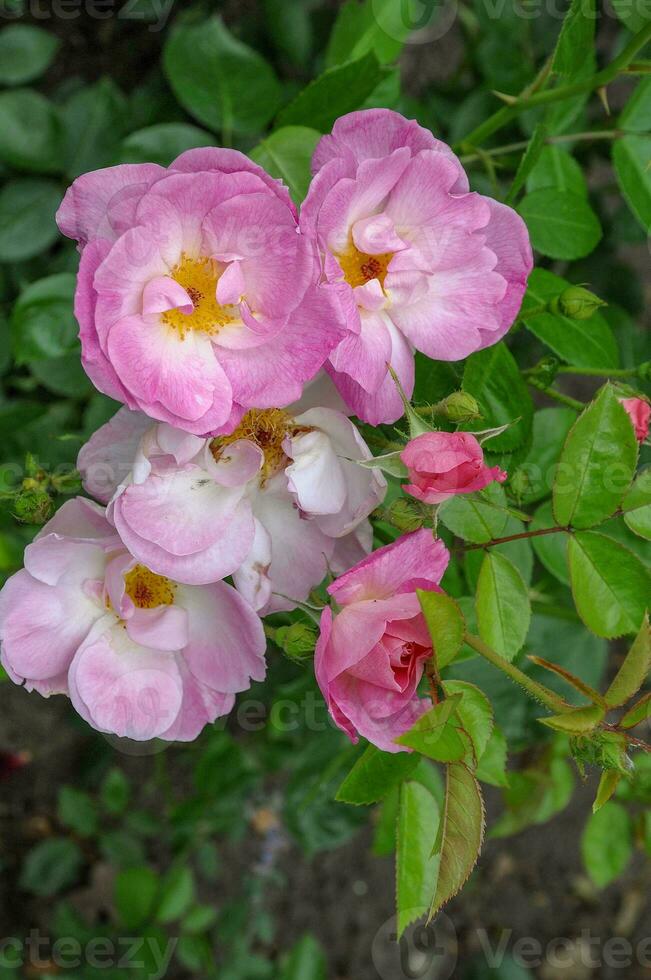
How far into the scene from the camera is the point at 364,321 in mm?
795

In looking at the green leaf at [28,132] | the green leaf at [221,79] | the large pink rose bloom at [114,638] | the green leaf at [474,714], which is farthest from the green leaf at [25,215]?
the green leaf at [474,714]

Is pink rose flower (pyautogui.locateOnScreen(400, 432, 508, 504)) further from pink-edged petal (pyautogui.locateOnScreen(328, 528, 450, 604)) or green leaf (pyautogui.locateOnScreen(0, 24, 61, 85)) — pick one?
green leaf (pyautogui.locateOnScreen(0, 24, 61, 85))

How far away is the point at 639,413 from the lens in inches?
33.3

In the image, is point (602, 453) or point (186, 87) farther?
point (186, 87)

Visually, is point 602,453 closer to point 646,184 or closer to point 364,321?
point 364,321

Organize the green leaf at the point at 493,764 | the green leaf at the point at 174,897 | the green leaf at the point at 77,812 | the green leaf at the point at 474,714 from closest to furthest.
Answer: the green leaf at the point at 474,714 → the green leaf at the point at 493,764 → the green leaf at the point at 174,897 → the green leaf at the point at 77,812

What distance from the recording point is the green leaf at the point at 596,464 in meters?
0.78

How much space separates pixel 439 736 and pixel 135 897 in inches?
45.8

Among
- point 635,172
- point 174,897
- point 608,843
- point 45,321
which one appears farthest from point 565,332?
point 174,897

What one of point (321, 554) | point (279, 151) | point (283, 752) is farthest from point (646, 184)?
point (283, 752)

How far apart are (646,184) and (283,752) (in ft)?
3.88

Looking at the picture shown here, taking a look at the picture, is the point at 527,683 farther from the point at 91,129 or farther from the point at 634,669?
the point at 91,129

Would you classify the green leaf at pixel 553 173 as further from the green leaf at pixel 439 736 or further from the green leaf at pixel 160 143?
the green leaf at pixel 439 736

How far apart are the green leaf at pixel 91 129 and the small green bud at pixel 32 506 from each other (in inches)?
31.1
